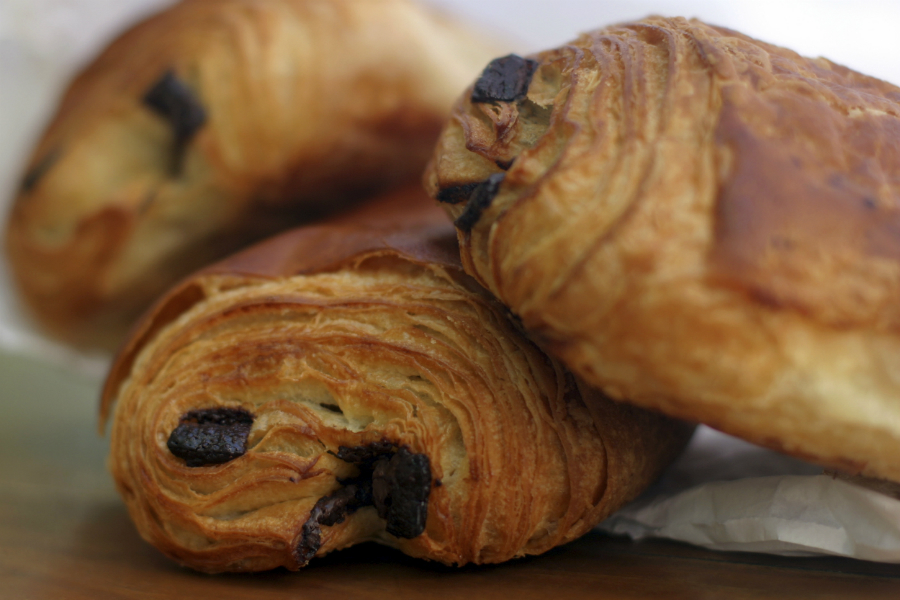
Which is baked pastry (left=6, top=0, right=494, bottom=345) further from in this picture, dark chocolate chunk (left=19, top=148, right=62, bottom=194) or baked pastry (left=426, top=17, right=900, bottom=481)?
baked pastry (left=426, top=17, right=900, bottom=481)

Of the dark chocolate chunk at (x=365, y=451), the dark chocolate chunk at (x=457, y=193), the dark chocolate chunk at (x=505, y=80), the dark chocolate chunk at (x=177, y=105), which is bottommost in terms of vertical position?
the dark chocolate chunk at (x=365, y=451)

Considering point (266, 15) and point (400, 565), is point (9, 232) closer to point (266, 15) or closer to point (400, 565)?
point (266, 15)

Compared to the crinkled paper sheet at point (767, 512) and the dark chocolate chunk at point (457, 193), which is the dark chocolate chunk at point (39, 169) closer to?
the dark chocolate chunk at point (457, 193)

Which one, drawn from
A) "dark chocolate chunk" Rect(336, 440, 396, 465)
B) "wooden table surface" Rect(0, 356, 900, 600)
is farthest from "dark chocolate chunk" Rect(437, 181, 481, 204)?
"wooden table surface" Rect(0, 356, 900, 600)

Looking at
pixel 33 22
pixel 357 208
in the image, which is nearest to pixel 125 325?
pixel 357 208

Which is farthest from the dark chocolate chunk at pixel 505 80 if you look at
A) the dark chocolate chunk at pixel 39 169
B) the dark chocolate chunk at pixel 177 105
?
the dark chocolate chunk at pixel 39 169

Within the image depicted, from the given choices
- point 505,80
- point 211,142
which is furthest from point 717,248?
point 211,142

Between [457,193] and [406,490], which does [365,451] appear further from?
[457,193]
